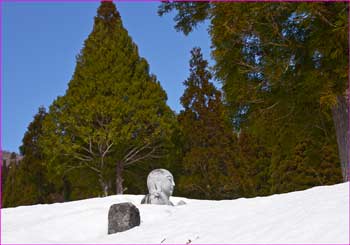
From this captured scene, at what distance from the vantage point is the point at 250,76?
40.0 feet

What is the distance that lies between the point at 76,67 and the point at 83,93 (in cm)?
211

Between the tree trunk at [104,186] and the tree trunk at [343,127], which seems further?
the tree trunk at [104,186]

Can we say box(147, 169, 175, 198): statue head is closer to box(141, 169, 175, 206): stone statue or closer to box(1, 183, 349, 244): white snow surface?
box(141, 169, 175, 206): stone statue

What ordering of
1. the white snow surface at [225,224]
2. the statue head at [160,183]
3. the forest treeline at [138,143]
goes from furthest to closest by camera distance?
the forest treeline at [138,143] → the statue head at [160,183] → the white snow surface at [225,224]

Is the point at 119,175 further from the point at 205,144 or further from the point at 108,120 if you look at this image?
the point at 205,144

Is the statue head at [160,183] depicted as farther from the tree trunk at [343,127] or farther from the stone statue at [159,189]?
the tree trunk at [343,127]

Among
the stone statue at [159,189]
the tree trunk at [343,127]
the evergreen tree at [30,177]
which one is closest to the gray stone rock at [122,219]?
the stone statue at [159,189]

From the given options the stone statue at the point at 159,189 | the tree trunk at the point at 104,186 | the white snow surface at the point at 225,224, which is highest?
the tree trunk at the point at 104,186

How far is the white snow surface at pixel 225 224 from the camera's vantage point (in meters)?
6.36

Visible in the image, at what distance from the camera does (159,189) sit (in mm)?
12578

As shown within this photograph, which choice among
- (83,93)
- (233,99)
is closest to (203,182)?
(83,93)

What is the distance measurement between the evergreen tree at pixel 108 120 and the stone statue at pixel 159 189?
8.62m

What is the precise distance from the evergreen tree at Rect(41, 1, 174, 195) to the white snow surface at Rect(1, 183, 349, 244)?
994cm

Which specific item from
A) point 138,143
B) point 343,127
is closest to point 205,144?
point 138,143
